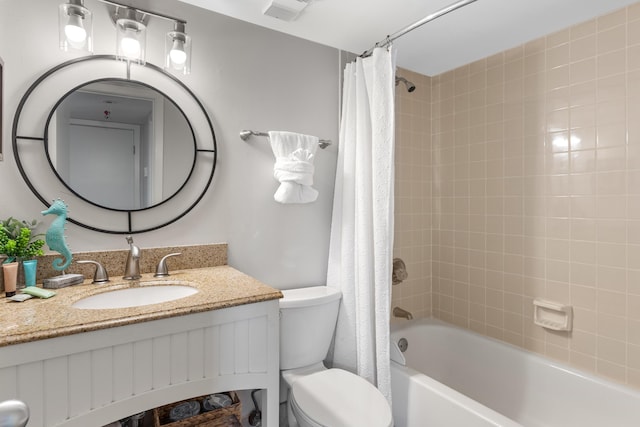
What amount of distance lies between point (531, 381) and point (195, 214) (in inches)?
79.1

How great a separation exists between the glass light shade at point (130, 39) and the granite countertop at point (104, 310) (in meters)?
0.94

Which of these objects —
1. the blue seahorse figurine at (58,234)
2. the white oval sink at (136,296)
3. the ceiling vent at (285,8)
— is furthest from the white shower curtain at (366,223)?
the blue seahorse figurine at (58,234)

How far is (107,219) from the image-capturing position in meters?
1.50

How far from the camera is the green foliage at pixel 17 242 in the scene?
1218 mm

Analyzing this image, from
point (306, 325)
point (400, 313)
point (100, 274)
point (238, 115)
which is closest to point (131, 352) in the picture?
point (100, 274)

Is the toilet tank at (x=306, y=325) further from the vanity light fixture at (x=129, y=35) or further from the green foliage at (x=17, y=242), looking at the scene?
the vanity light fixture at (x=129, y=35)

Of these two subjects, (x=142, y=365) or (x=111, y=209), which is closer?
(x=142, y=365)

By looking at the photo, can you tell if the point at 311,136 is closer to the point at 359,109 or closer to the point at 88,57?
the point at 359,109

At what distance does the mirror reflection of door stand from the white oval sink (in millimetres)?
383

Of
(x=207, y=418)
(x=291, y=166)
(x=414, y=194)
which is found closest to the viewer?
(x=207, y=418)

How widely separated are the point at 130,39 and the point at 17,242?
90 centimetres

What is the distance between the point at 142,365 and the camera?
1043 millimetres

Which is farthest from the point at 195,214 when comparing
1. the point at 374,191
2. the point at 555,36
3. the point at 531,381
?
the point at 555,36

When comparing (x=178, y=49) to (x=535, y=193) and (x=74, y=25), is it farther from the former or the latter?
(x=535, y=193)
